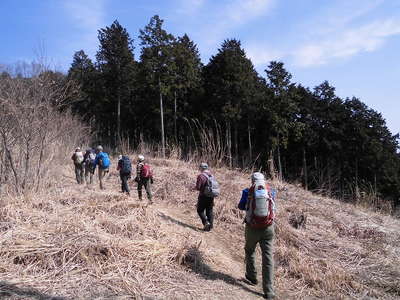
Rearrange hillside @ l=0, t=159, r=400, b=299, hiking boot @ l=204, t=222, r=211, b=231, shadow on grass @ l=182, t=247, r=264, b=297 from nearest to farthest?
hillside @ l=0, t=159, r=400, b=299
shadow on grass @ l=182, t=247, r=264, b=297
hiking boot @ l=204, t=222, r=211, b=231

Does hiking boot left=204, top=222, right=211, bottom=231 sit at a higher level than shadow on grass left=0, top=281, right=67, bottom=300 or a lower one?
lower

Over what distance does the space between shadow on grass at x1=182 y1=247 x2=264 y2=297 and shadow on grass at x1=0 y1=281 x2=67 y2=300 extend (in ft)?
6.05

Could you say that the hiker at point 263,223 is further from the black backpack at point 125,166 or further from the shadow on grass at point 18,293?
the black backpack at point 125,166

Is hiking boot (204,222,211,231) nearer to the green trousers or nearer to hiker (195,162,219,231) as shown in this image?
hiker (195,162,219,231)

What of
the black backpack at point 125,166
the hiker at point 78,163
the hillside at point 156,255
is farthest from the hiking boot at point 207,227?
the hiker at point 78,163

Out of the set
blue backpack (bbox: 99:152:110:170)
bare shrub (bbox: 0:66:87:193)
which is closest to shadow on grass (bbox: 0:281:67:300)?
bare shrub (bbox: 0:66:87:193)

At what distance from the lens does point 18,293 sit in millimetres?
3637

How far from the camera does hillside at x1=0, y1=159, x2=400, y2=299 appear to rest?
161 inches

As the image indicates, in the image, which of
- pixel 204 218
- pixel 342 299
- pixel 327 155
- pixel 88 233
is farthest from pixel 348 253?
pixel 327 155

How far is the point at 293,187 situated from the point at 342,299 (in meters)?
7.46

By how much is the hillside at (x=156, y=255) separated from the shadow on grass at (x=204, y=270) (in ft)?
0.05

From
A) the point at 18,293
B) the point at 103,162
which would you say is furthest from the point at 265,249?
the point at 103,162

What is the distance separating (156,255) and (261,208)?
5.38 ft

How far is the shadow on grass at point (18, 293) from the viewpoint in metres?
3.58
